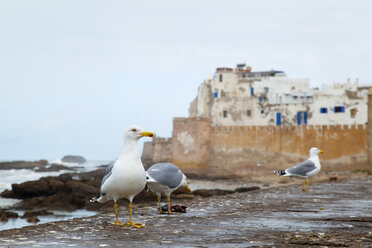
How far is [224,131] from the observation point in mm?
42125

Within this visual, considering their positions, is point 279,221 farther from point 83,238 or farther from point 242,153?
point 242,153

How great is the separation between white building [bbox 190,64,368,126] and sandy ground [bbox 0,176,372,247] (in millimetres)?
41977

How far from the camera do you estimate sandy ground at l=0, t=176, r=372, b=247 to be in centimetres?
454

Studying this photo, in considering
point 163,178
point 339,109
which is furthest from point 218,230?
point 339,109

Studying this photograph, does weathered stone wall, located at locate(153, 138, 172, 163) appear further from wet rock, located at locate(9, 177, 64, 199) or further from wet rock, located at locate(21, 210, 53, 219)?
wet rock, located at locate(21, 210, 53, 219)

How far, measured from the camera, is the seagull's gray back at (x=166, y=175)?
669 centimetres

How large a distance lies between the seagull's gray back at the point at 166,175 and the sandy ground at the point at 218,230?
45 centimetres

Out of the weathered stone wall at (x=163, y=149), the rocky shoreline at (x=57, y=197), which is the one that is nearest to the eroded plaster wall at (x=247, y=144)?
the weathered stone wall at (x=163, y=149)

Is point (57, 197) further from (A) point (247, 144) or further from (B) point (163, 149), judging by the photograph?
(B) point (163, 149)

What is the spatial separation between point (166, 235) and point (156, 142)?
148 feet

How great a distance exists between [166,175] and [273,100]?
46.9m

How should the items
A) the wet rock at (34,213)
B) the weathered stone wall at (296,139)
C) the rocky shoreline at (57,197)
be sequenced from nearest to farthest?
1. the wet rock at (34,213)
2. the rocky shoreline at (57,197)
3. the weathered stone wall at (296,139)

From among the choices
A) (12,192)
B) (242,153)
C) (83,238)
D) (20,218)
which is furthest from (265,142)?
(83,238)

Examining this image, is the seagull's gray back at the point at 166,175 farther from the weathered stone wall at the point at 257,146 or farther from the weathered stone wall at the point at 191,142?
the weathered stone wall at the point at 191,142
